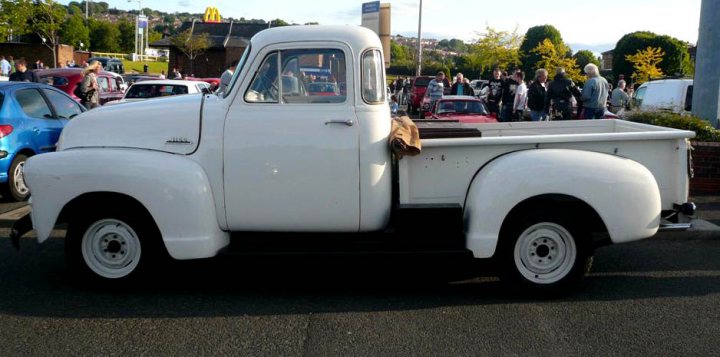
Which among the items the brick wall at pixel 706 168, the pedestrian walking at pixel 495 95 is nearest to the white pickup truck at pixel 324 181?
the brick wall at pixel 706 168

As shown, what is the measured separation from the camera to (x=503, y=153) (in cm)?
534

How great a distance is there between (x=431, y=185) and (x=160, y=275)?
2.55 m

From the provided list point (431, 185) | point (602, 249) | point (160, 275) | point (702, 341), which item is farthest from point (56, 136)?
point (702, 341)

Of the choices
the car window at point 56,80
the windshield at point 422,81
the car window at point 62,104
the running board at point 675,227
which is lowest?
the running board at point 675,227

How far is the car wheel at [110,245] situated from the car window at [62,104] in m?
4.82

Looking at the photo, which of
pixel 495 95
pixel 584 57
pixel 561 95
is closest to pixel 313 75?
pixel 561 95

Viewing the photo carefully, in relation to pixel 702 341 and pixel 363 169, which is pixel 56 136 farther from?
pixel 702 341

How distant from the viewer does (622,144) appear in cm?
537

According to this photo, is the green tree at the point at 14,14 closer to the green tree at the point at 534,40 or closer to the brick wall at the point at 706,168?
the green tree at the point at 534,40

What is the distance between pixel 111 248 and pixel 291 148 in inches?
67.0

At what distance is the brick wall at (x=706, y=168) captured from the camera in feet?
30.7

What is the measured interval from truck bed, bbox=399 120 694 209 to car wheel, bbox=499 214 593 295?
21.8 inches

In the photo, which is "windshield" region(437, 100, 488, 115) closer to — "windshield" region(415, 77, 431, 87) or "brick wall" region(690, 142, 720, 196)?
"brick wall" region(690, 142, 720, 196)

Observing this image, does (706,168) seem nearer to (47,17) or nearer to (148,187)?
(148,187)
